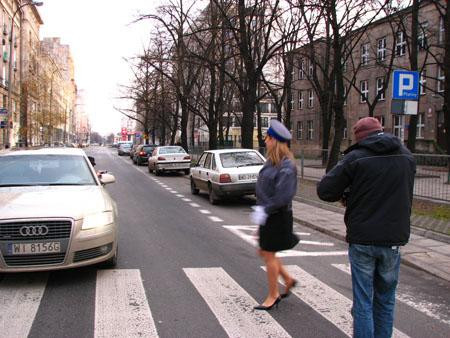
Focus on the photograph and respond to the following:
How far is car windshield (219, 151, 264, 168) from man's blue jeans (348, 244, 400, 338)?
10.2 meters

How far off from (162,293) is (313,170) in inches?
563

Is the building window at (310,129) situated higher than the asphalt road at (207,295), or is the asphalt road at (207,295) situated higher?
the building window at (310,129)

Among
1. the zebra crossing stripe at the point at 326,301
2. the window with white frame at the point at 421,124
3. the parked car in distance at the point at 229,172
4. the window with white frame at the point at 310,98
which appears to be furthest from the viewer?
the window with white frame at the point at 310,98

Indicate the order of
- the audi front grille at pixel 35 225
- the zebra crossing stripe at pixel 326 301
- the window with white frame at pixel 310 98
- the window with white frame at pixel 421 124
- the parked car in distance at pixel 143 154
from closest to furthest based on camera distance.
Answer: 1. the zebra crossing stripe at pixel 326 301
2. the audi front grille at pixel 35 225
3. the window with white frame at pixel 421 124
4. the parked car in distance at pixel 143 154
5. the window with white frame at pixel 310 98

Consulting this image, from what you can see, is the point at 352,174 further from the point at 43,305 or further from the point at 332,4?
the point at 332,4

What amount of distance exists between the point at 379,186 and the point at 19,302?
3.76 meters

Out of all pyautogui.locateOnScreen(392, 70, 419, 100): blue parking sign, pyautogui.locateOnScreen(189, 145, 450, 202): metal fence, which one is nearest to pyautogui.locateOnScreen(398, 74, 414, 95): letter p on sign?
pyautogui.locateOnScreen(392, 70, 419, 100): blue parking sign

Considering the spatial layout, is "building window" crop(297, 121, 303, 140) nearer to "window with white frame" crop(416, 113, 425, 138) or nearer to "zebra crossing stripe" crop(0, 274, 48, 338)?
"window with white frame" crop(416, 113, 425, 138)

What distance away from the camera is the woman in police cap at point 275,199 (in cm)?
473

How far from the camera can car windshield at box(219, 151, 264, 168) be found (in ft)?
45.8

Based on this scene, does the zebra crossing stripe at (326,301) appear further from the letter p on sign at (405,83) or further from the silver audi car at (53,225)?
the letter p on sign at (405,83)

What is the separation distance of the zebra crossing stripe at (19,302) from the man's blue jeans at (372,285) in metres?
2.76

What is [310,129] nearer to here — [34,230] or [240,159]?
[240,159]

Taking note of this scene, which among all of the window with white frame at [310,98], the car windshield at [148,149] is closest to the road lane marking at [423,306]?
the car windshield at [148,149]
